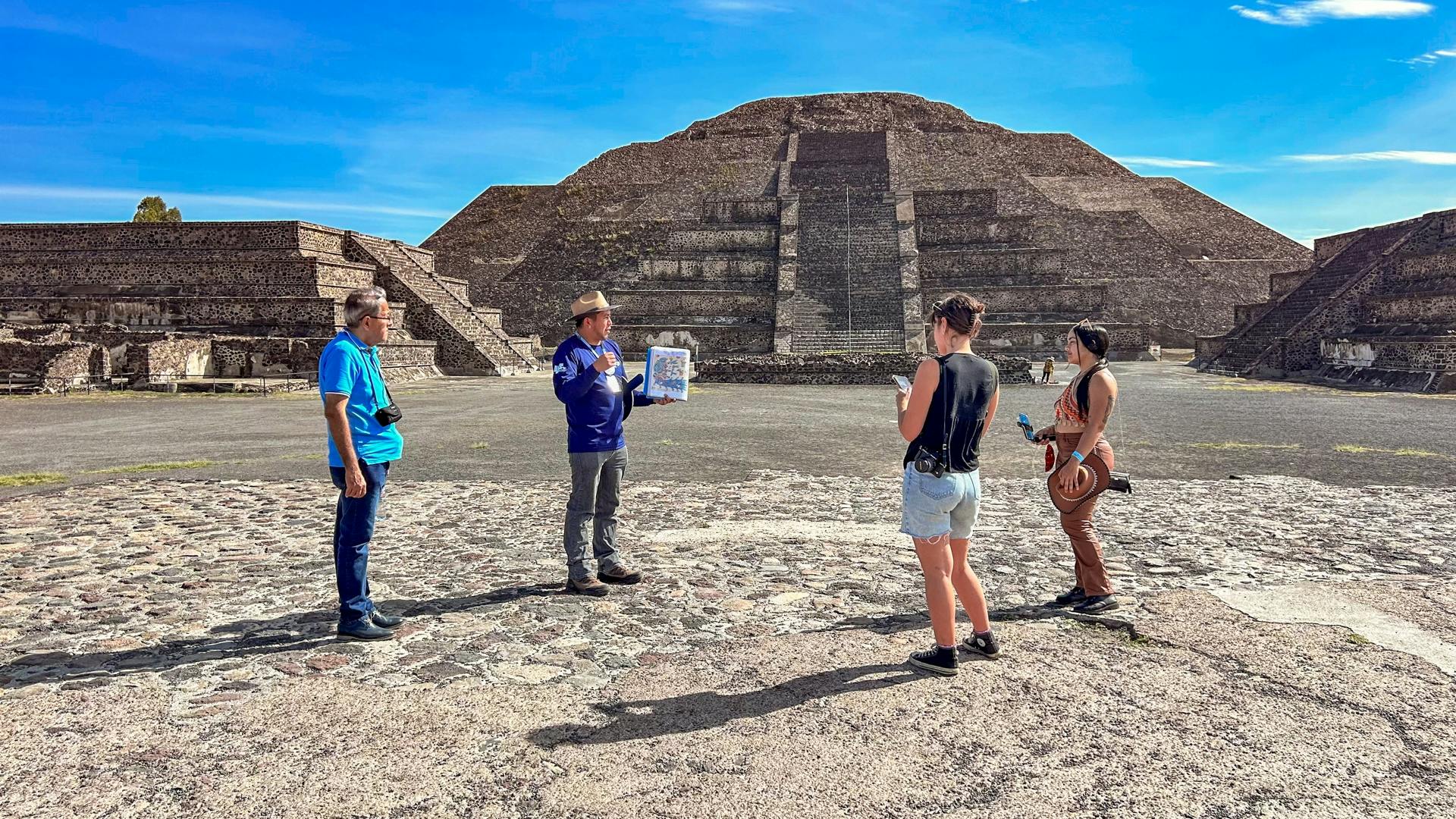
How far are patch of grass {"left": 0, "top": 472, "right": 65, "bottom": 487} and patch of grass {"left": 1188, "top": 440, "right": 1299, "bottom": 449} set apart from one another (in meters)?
11.5

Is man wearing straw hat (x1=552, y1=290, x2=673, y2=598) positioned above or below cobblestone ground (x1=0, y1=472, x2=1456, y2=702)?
above

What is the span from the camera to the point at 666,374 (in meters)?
5.05

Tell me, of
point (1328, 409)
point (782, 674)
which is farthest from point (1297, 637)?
point (1328, 409)

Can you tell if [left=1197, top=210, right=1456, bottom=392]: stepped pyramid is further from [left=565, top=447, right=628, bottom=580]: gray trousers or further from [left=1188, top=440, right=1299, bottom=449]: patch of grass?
[left=565, top=447, right=628, bottom=580]: gray trousers

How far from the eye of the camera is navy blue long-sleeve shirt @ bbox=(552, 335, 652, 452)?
5.01 meters

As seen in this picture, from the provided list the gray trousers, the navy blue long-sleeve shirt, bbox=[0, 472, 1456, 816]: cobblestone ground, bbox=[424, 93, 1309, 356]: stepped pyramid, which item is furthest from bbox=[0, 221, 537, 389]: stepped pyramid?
the navy blue long-sleeve shirt

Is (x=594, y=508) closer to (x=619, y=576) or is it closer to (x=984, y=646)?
(x=619, y=576)

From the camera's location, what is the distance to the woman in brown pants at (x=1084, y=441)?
446 cm

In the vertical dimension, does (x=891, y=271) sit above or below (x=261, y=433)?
above

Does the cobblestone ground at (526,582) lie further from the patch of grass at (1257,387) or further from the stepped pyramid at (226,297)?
the stepped pyramid at (226,297)

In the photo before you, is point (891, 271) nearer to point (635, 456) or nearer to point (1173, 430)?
point (1173, 430)

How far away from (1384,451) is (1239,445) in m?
1.36

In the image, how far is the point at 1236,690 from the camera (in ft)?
12.2

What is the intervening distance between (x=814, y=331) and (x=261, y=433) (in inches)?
825
